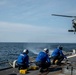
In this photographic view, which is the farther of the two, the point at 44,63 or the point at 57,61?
the point at 57,61

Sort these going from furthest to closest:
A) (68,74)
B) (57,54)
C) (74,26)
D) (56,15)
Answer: (56,15) < (74,26) < (57,54) < (68,74)

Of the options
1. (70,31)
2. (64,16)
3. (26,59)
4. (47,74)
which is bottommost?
(47,74)

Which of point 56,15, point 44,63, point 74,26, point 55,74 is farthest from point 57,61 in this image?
point 56,15

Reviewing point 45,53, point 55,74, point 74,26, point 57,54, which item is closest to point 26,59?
point 45,53

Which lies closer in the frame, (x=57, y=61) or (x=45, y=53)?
(x=45, y=53)

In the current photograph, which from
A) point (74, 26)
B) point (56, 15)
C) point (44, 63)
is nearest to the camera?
point (44, 63)

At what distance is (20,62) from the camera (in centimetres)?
1625

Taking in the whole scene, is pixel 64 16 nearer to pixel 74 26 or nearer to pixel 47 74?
pixel 74 26

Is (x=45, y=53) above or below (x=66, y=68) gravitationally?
above

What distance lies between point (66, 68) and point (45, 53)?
2.44m

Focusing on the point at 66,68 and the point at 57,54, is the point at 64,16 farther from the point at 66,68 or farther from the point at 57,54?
the point at 66,68

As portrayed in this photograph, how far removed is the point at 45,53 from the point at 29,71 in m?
1.88

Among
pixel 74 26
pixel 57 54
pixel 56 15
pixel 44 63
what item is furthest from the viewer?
pixel 56 15

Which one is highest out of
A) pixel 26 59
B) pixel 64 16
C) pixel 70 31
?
pixel 64 16
